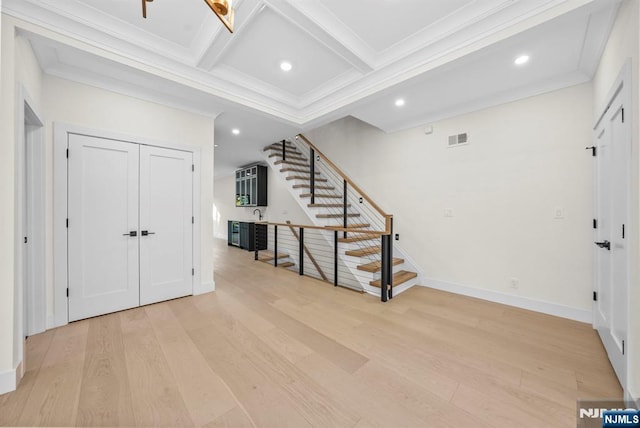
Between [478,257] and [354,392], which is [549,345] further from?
[354,392]

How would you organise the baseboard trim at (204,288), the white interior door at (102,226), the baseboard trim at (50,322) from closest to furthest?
the baseboard trim at (50,322), the white interior door at (102,226), the baseboard trim at (204,288)

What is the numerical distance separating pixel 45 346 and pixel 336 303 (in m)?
2.93

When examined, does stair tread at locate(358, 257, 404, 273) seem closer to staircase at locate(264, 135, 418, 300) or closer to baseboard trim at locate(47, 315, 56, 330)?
staircase at locate(264, 135, 418, 300)

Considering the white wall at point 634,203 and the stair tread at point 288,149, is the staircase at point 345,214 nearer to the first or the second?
the stair tread at point 288,149

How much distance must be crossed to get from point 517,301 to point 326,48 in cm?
390

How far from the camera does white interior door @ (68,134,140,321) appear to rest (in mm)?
2699

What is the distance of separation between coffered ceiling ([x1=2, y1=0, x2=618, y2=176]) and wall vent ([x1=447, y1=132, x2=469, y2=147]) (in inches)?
17.9

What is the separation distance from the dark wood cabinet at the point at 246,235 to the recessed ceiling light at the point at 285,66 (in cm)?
480

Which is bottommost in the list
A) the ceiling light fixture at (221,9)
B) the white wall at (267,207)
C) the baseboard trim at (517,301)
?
the baseboard trim at (517,301)

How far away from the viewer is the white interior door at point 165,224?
10.4 feet

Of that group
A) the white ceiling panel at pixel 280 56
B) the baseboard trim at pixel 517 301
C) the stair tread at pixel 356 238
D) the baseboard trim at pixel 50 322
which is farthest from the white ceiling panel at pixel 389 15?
the baseboard trim at pixel 50 322

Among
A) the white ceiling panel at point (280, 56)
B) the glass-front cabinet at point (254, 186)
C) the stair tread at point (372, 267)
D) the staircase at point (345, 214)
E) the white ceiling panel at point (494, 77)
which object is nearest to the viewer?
the white ceiling panel at point (494, 77)

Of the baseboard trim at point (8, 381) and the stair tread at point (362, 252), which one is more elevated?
the stair tread at point (362, 252)

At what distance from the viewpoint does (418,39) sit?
2.48 metres
